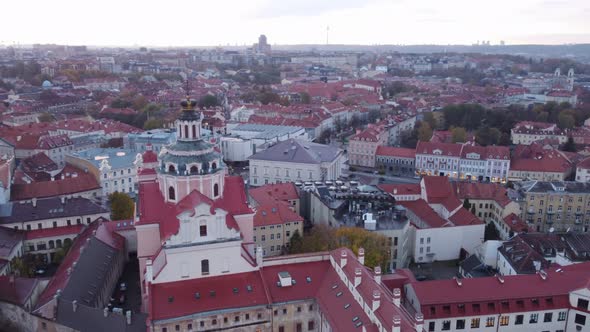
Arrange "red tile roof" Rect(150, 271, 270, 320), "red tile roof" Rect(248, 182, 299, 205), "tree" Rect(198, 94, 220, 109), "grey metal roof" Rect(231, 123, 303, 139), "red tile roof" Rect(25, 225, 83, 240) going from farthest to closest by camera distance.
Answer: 1. "tree" Rect(198, 94, 220, 109)
2. "grey metal roof" Rect(231, 123, 303, 139)
3. "red tile roof" Rect(248, 182, 299, 205)
4. "red tile roof" Rect(25, 225, 83, 240)
5. "red tile roof" Rect(150, 271, 270, 320)

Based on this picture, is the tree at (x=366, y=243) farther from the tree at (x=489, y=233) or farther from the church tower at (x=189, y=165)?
the tree at (x=489, y=233)

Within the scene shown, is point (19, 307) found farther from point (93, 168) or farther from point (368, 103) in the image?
point (368, 103)

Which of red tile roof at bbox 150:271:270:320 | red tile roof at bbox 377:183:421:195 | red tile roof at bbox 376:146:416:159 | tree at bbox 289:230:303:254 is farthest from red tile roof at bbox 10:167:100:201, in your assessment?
red tile roof at bbox 376:146:416:159

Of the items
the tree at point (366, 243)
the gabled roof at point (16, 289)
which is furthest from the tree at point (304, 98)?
the gabled roof at point (16, 289)

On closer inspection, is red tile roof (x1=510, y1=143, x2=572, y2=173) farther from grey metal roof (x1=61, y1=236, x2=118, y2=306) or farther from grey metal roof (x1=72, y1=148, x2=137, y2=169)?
grey metal roof (x1=61, y1=236, x2=118, y2=306)

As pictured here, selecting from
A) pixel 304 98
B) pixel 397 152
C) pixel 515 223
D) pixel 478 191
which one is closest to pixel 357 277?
pixel 515 223

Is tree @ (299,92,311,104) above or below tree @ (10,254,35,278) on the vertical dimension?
above

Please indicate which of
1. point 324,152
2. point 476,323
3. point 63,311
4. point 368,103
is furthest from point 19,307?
point 368,103
